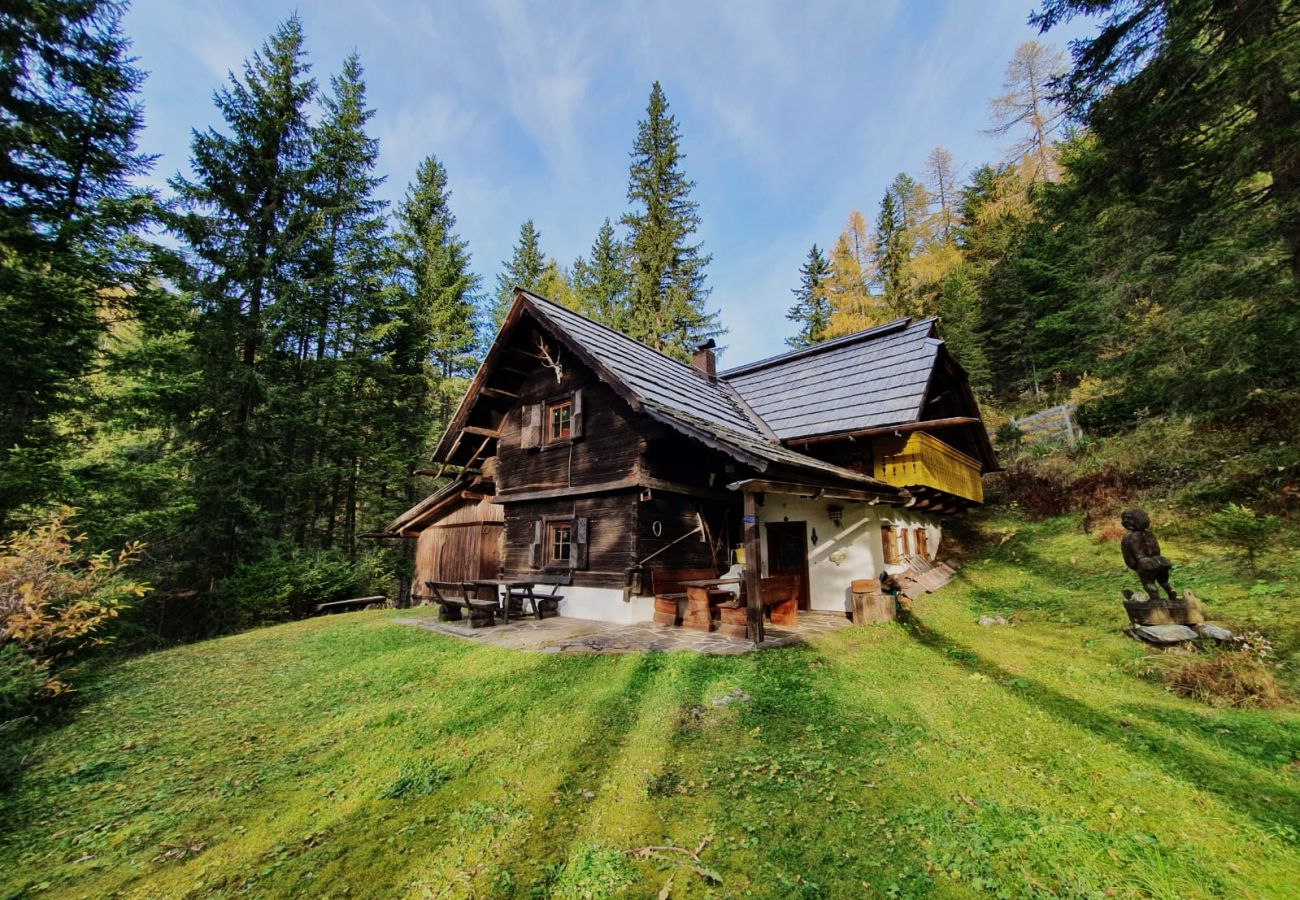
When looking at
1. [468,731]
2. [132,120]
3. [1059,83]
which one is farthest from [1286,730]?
[132,120]

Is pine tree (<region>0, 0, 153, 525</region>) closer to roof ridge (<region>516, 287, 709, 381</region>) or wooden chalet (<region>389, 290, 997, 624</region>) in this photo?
wooden chalet (<region>389, 290, 997, 624</region>)

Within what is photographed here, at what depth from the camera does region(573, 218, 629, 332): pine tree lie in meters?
26.2

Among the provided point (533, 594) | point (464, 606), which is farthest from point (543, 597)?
point (464, 606)

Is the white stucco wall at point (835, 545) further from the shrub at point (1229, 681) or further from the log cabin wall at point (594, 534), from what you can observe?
the shrub at point (1229, 681)

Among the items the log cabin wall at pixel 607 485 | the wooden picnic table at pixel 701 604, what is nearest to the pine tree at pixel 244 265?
the log cabin wall at pixel 607 485

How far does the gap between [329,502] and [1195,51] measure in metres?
30.0

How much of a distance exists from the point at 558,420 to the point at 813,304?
24.1m

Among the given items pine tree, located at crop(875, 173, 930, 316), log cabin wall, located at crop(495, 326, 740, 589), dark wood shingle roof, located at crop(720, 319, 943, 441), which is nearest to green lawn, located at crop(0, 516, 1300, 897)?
log cabin wall, located at crop(495, 326, 740, 589)

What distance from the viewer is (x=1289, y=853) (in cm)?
285

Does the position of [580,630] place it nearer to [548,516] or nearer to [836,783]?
[548,516]

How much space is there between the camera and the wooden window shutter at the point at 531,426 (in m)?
12.8

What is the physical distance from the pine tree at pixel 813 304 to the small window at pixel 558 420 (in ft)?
66.9

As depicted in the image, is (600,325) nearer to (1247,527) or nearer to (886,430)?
(886,430)

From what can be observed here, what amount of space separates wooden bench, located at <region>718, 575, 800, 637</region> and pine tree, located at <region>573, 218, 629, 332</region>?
19.4 meters
